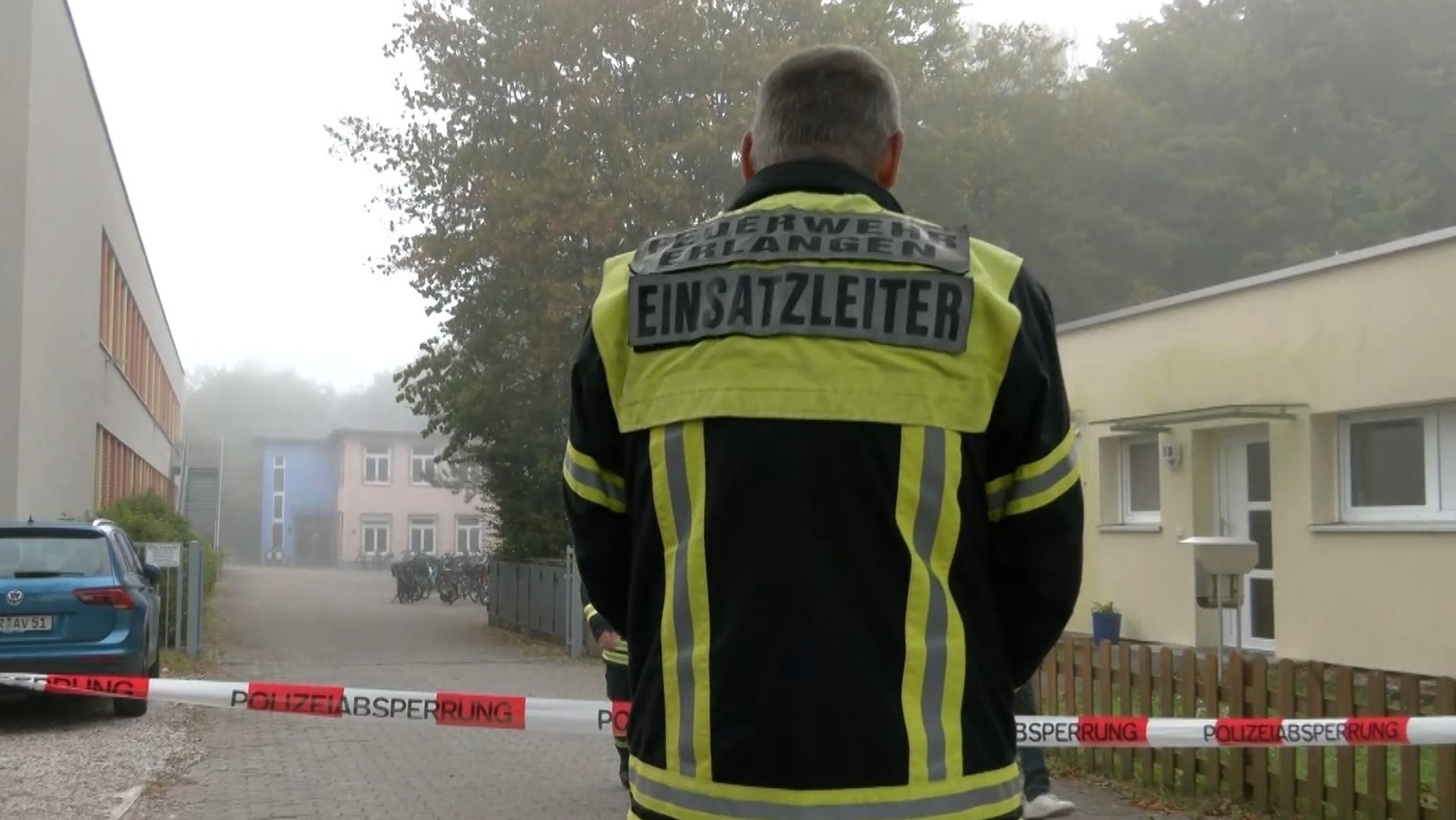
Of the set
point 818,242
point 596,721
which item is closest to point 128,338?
point 596,721

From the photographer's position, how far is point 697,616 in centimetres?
213

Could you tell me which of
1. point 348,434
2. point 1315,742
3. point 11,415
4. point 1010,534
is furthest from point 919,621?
point 348,434

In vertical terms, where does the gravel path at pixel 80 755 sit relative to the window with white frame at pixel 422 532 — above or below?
below

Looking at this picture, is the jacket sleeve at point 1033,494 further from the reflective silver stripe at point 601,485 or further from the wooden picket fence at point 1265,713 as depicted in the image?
the wooden picket fence at point 1265,713

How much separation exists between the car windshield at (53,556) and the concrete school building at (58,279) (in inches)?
259

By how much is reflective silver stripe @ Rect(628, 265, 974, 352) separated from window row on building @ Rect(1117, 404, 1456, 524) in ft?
40.1

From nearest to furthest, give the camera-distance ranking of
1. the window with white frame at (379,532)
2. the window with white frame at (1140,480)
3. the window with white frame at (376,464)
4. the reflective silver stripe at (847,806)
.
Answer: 1. the reflective silver stripe at (847,806)
2. the window with white frame at (1140,480)
3. the window with white frame at (379,532)
4. the window with white frame at (376,464)

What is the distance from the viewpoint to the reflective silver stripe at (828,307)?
2.14m

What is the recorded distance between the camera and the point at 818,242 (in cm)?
220

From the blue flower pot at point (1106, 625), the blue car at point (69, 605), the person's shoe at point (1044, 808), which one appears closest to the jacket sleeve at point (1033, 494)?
the person's shoe at point (1044, 808)

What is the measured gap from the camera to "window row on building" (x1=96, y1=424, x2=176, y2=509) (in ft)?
88.3

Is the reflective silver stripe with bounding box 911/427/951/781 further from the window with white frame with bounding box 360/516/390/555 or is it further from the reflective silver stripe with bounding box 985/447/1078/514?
the window with white frame with bounding box 360/516/390/555

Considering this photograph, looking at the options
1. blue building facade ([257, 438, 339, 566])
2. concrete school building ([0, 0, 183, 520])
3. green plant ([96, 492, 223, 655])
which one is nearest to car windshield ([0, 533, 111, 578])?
green plant ([96, 492, 223, 655])

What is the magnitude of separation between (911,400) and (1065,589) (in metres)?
0.35
